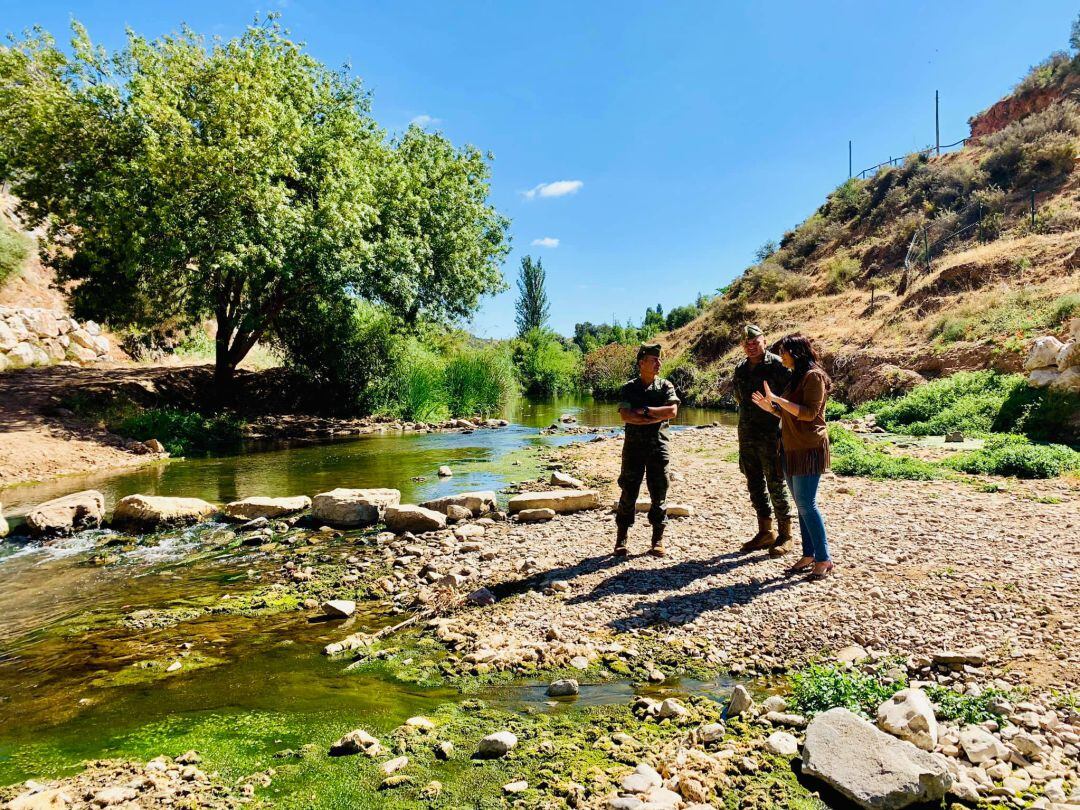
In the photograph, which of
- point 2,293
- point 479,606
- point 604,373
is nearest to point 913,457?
point 479,606

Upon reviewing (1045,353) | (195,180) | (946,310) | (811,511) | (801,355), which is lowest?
(811,511)

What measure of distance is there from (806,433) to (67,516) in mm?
11118

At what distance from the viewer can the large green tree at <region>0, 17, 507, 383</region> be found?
16.1 metres

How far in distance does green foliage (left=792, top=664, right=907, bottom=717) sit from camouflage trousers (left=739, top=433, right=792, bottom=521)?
105 inches

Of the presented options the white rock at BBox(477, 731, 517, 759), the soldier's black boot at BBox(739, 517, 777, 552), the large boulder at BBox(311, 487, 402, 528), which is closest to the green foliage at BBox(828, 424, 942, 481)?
the soldier's black boot at BBox(739, 517, 777, 552)

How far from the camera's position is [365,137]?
2356 cm

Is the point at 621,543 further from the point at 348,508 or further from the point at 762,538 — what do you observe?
the point at 348,508

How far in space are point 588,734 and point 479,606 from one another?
236cm

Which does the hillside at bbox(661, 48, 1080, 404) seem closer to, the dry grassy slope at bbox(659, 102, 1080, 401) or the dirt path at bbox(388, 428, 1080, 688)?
the dry grassy slope at bbox(659, 102, 1080, 401)

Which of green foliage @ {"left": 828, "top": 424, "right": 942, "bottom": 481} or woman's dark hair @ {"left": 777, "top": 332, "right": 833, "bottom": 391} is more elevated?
woman's dark hair @ {"left": 777, "top": 332, "right": 833, "bottom": 391}

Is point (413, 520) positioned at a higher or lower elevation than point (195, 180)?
lower

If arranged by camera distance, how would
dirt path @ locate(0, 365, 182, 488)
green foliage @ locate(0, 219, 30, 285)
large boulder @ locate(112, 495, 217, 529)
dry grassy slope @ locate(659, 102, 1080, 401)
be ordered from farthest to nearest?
green foliage @ locate(0, 219, 30, 285), dry grassy slope @ locate(659, 102, 1080, 401), dirt path @ locate(0, 365, 182, 488), large boulder @ locate(112, 495, 217, 529)

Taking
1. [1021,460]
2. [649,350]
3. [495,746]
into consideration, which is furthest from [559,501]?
[1021,460]

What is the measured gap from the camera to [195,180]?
1662 cm
